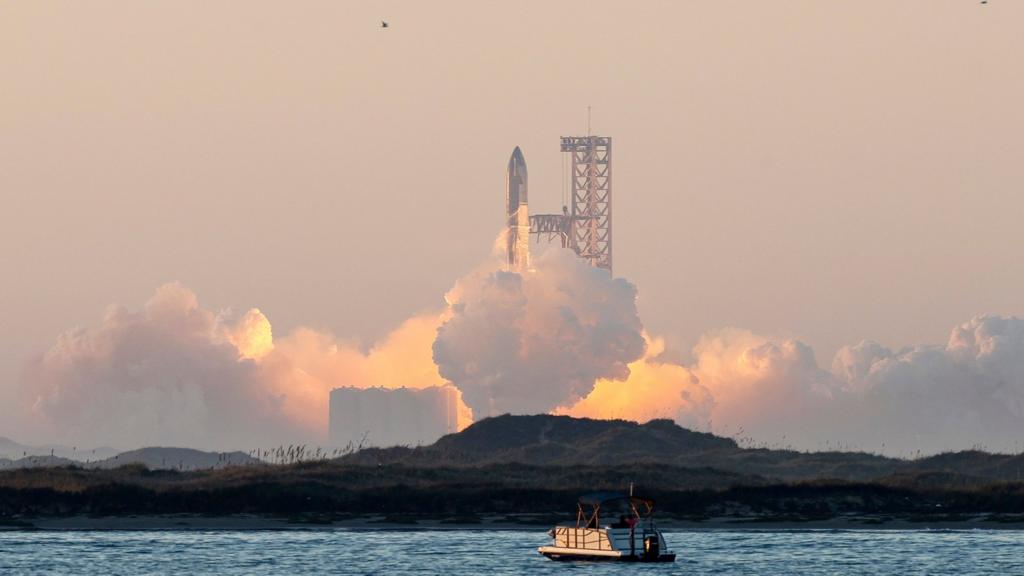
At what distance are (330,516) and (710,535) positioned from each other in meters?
34.2

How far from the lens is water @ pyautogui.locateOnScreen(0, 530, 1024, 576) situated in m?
137

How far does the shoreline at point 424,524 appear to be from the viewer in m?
173

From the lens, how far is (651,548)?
14075cm

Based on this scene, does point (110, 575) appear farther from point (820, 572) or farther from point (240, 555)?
point (820, 572)

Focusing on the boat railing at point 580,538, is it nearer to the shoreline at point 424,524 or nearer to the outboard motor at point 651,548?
the outboard motor at point 651,548

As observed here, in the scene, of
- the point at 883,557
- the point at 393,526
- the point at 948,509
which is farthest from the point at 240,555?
the point at 948,509

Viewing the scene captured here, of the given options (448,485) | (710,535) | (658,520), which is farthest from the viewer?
(448,485)

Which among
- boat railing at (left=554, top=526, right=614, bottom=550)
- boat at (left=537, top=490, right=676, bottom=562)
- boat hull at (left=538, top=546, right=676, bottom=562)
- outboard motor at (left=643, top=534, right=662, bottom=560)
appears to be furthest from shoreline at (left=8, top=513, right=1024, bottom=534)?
outboard motor at (left=643, top=534, right=662, bottom=560)

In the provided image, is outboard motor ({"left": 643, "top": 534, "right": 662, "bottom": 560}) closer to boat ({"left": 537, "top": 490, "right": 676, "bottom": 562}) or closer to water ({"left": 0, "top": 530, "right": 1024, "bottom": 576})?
boat ({"left": 537, "top": 490, "right": 676, "bottom": 562})

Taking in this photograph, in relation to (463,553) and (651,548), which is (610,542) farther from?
(463,553)

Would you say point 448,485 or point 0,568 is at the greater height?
point 448,485

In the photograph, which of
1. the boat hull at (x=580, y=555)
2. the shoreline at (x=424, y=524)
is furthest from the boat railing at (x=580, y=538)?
the shoreline at (x=424, y=524)

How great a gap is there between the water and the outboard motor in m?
1.41

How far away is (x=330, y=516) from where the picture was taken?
182250 millimetres
